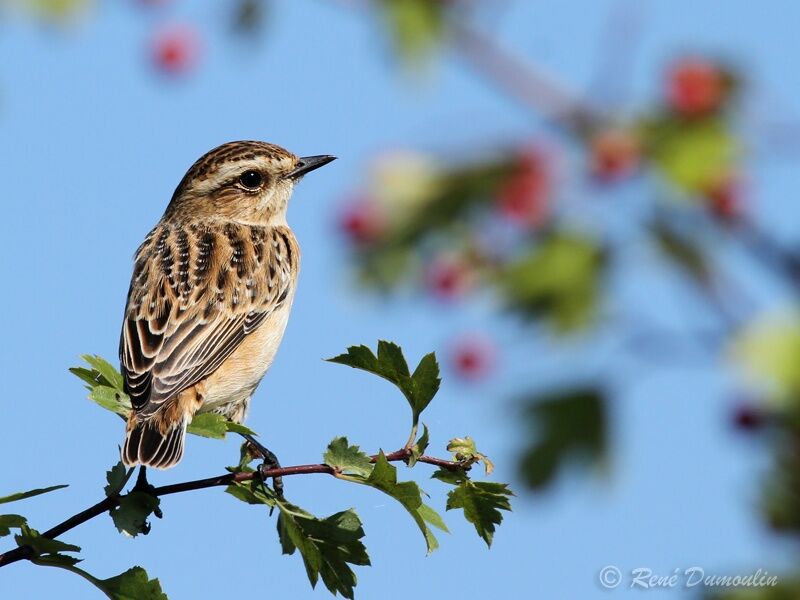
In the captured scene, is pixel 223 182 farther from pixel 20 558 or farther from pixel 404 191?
pixel 404 191

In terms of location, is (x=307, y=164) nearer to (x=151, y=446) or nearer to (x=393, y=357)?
(x=151, y=446)

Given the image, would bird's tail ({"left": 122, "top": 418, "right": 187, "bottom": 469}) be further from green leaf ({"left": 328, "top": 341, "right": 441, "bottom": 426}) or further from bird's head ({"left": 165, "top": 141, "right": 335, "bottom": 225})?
bird's head ({"left": 165, "top": 141, "right": 335, "bottom": 225})

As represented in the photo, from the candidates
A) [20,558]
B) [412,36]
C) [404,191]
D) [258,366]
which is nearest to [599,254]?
[404,191]

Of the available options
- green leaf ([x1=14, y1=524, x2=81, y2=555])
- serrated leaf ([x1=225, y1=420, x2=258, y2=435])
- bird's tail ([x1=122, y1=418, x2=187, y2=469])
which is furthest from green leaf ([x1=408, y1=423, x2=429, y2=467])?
bird's tail ([x1=122, y1=418, x2=187, y2=469])

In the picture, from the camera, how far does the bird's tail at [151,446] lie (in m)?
7.15

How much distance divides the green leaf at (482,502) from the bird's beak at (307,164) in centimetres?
584

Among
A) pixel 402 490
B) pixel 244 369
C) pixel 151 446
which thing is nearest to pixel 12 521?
pixel 402 490

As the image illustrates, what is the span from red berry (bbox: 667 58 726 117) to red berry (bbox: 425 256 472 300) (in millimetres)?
456

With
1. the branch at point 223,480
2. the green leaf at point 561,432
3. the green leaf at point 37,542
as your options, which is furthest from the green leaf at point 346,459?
the green leaf at point 561,432

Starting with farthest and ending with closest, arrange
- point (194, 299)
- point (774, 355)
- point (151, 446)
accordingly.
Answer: point (194, 299) < point (151, 446) < point (774, 355)

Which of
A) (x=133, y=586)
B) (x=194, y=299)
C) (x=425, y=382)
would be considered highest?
(x=194, y=299)

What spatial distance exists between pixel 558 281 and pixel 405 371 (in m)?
3.62

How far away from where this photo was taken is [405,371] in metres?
5.59

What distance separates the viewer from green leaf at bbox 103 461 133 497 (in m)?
5.51
